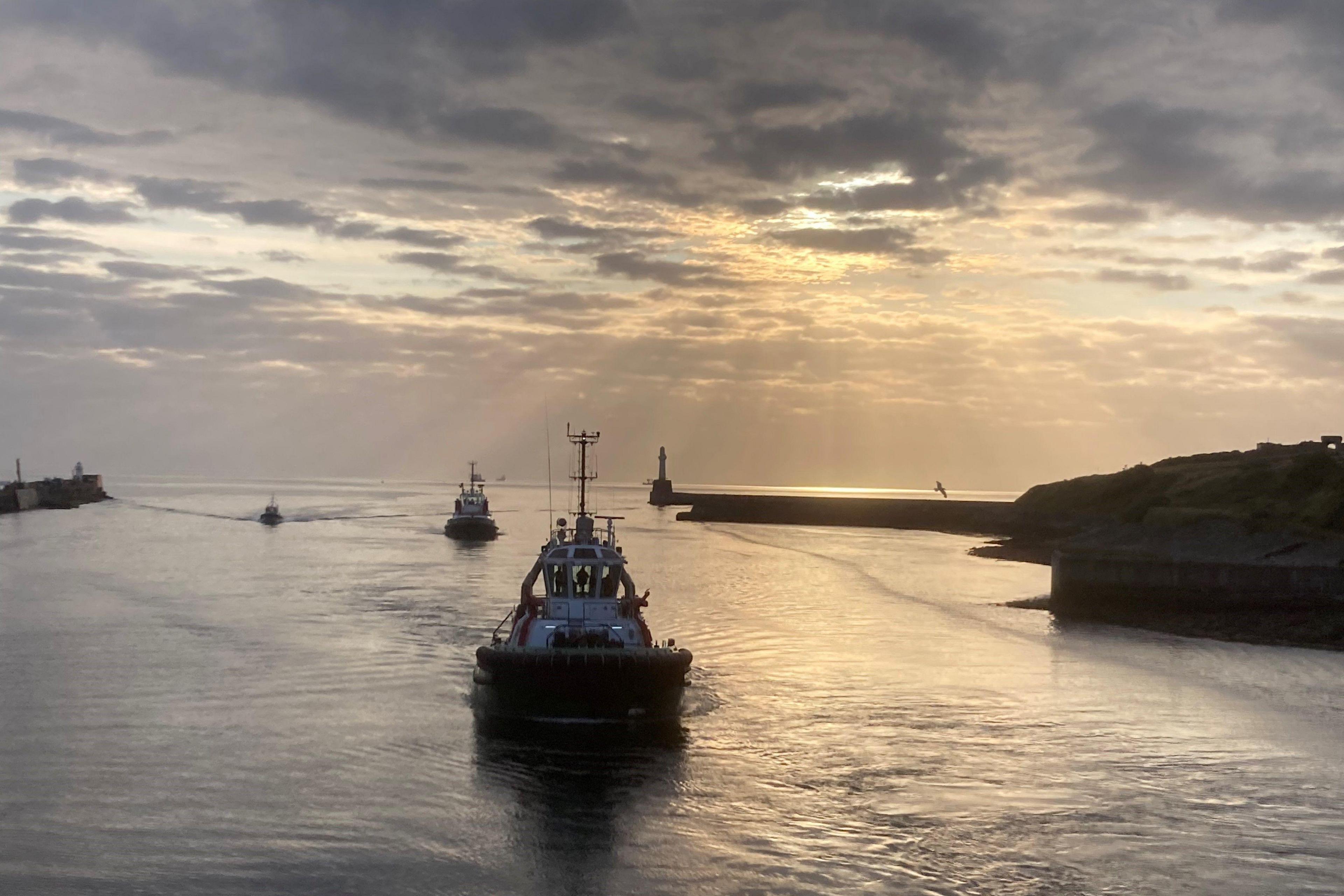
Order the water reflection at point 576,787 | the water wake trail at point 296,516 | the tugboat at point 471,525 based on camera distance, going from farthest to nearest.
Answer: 1. the water wake trail at point 296,516
2. the tugboat at point 471,525
3. the water reflection at point 576,787

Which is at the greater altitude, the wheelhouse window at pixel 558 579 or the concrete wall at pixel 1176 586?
the wheelhouse window at pixel 558 579

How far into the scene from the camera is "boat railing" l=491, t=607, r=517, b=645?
32719 millimetres

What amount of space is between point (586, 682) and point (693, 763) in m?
3.83

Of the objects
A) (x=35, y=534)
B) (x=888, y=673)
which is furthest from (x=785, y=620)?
(x=35, y=534)

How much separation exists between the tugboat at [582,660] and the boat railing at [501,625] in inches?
24.1

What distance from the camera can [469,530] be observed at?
101 m

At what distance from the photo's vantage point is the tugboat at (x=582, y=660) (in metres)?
28.2

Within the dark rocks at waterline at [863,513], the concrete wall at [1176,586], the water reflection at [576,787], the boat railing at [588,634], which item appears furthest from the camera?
the dark rocks at waterline at [863,513]

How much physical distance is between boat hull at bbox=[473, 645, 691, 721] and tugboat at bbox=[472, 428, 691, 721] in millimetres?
19

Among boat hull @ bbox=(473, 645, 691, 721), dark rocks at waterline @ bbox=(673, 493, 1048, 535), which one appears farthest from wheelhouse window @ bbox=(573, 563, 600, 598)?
dark rocks at waterline @ bbox=(673, 493, 1048, 535)

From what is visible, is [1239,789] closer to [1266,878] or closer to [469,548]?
[1266,878]

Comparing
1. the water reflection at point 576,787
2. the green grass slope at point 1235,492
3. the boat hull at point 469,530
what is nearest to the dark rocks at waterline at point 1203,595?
the green grass slope at point 1235,492

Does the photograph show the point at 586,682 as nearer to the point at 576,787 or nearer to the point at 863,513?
the point at 576,787

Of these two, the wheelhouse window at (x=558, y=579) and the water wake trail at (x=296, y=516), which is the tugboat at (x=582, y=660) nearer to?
the wheelhouse window at (x=558, y=579)
